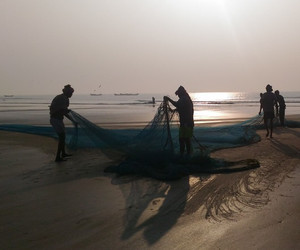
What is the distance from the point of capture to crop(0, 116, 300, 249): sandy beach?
3.83m

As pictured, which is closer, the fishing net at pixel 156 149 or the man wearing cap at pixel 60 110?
the fishing net at pixel 156 149

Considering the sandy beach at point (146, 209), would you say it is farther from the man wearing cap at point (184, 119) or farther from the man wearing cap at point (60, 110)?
the man wearing cap at point (184, 119)

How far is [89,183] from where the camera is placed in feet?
21.1

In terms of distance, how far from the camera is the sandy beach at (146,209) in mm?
3830

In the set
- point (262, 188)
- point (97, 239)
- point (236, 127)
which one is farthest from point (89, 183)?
point (236, 127)

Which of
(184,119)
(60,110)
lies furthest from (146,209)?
(60,110)

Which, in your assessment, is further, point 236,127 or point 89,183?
point 236,127

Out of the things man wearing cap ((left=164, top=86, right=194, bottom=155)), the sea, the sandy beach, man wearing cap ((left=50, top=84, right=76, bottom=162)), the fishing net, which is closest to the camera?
the sandy beach

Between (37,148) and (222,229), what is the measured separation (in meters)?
8.19

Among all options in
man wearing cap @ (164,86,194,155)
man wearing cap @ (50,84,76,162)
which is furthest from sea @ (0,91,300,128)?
man wearing cap @ (164,86,194,155)

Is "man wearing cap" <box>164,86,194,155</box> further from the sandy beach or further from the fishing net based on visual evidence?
the sandy beach

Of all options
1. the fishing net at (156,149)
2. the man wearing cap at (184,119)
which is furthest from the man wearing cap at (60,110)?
the man wearing cap at (184,119)

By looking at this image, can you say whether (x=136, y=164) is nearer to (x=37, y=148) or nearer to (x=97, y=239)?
(x=97, y=239)

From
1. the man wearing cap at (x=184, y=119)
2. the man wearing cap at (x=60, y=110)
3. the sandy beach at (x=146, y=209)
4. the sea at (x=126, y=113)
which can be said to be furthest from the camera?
the sea at (x=126, y=113)
